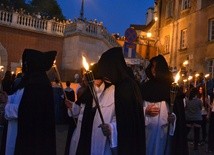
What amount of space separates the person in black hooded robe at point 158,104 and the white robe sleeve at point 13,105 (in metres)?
2.33

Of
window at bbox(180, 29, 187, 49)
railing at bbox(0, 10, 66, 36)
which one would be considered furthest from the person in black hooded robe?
window at bbox(180, 29, 187, 49)

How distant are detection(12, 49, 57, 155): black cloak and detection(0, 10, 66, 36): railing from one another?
842 inches

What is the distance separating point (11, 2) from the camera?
41281mm

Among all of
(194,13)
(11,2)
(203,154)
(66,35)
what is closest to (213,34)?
(194,13)

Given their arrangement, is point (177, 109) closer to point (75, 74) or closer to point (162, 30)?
point (75, 74)

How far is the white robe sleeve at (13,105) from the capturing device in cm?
604

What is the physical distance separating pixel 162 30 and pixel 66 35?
10.8 metres

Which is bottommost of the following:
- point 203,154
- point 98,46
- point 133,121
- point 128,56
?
point 203,154

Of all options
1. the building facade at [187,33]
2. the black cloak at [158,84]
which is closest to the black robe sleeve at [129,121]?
the black cloak at [158,84]

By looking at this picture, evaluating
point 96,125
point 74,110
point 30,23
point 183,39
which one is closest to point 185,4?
point 183,39

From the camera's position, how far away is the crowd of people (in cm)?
543

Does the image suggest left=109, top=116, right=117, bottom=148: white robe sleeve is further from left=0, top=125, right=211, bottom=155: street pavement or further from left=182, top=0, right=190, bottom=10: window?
left=182, top=0, right=190, bottom=10: window

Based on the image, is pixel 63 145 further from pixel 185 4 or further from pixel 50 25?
pixel 185 4

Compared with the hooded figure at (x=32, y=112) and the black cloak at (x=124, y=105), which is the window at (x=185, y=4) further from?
the black cloak at (x=124, y=105)
